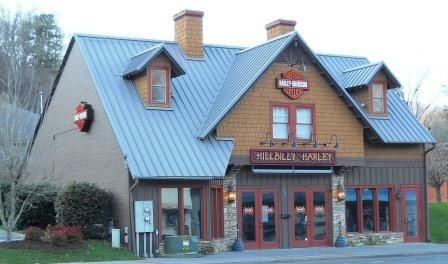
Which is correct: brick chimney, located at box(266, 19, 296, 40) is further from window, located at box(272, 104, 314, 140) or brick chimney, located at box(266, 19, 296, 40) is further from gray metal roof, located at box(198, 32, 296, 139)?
window, located at box(272, 104, 314, 140)

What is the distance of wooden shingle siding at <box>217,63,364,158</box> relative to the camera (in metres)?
28.4

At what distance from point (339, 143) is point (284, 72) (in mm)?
3596

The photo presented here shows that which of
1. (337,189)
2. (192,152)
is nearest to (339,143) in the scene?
(337,189)

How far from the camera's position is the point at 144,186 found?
26.0 meters

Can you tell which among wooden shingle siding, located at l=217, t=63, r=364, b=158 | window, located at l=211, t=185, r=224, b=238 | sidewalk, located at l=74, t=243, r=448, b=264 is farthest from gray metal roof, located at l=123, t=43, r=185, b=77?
sidewalk, located at l=74, t=243, r=448, b=264

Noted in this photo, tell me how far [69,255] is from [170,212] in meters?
4.29

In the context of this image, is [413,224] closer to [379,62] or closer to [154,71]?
[379,62]

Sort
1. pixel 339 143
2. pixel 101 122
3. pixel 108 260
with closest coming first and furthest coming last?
1. pixel 108 260
2. pixel 101 122
3. pixel 339 143

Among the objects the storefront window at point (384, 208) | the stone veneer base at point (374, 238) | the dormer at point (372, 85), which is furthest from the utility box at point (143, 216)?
the dormer at point (372, 85)

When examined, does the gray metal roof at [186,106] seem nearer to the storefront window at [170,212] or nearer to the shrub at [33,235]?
the storefront window at [170,212]

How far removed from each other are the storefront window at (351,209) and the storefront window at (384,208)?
1206 mm

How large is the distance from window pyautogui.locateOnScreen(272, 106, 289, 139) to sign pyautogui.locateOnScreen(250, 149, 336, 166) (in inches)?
29.8

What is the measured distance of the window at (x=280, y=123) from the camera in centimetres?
2936

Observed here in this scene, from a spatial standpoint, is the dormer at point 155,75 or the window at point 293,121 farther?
the window at point 293,121
